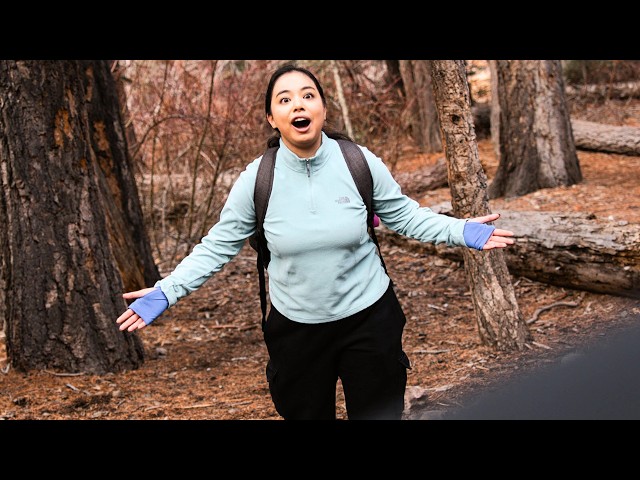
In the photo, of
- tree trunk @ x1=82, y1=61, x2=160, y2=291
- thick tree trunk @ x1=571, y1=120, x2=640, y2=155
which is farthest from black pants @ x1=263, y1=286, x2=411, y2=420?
thick tree trunk @ x1=571, y1=120, x2=640, y2=155

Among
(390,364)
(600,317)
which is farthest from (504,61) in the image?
(390,364)

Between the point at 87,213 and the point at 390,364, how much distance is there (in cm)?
281

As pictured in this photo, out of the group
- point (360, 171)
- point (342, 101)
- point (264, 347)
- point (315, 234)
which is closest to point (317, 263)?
point (315, 234)

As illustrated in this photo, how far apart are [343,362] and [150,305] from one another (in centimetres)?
76

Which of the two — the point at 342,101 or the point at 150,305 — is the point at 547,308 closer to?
the point at 150,305

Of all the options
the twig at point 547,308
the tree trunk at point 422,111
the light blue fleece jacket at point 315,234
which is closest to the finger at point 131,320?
the light blue fleece jacket at point 315,234

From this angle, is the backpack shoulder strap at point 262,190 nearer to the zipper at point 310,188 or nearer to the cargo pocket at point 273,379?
the zipper at point 310,188

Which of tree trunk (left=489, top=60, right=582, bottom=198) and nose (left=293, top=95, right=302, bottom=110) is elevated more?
nose (left=293, top=95, right=302, bottom=110)

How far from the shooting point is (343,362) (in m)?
3.06

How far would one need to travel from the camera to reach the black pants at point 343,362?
3.00m

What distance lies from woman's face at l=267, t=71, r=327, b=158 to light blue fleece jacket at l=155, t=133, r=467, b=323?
0.14ft

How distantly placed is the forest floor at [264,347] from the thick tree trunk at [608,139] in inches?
32.1

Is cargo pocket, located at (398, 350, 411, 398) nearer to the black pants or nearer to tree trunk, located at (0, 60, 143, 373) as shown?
the black pants

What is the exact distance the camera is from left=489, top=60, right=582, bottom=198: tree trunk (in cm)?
805
